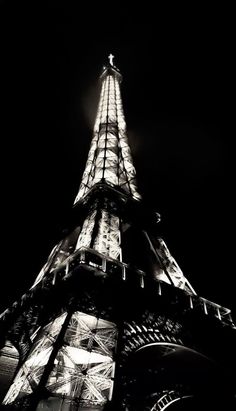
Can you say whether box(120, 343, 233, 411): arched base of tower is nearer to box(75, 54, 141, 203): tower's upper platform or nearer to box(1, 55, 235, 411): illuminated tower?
box(1, 55, 235, 411): illuminated tower

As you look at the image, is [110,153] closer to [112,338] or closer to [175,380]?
[175,380]

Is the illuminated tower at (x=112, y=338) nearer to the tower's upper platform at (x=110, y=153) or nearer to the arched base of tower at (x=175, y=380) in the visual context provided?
the arched base of tower at (x=175, y=380)

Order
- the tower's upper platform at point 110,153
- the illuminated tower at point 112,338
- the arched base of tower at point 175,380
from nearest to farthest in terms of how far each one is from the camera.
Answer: the illuminated tower at point 112,338 → the arched base of tower at point 175,380 → the tower's upper platform at point 110,153

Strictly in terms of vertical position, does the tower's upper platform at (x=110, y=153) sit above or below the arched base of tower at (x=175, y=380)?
above

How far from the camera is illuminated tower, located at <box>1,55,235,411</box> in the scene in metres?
9.34

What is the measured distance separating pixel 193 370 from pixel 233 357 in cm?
233

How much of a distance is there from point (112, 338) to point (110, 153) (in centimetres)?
2090

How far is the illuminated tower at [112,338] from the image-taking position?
9344 mm

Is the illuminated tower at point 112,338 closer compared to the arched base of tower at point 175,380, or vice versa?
the illuminated tower at point 112,338

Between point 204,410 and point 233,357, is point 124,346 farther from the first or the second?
point 233,357

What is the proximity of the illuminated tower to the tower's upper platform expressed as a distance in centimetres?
710

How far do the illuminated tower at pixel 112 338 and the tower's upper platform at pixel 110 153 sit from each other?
710 cm

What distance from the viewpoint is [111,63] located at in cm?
4588

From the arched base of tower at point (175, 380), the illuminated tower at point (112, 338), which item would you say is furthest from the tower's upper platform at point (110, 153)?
the arched base of tower at point (175, 380)
